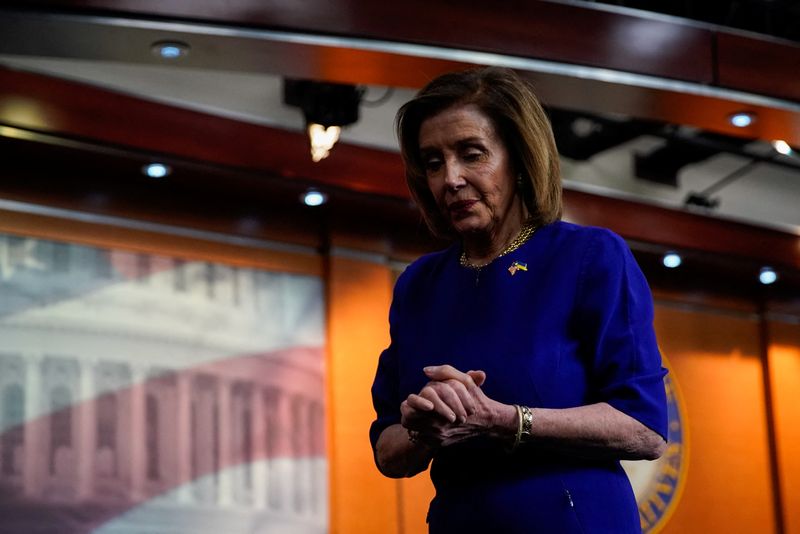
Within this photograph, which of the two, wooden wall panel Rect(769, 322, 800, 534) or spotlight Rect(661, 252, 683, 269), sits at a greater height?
spotlight Rect(661, 252, 683, 269)

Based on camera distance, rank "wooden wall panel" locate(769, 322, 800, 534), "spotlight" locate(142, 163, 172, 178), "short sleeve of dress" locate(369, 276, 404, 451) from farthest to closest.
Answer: "wooden wall panel" locate(769, 322, 800, 534), "spotlight" locate(142, 163, 172, 178), "short sleeve of dress" locate(369, 276, 404, 451)

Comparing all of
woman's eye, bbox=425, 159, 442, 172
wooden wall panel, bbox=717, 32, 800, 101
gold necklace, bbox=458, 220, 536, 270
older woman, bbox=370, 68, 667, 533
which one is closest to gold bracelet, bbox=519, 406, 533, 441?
older woman, bbox=370, 68, 667, 533

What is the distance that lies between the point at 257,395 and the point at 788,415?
11.6 feet

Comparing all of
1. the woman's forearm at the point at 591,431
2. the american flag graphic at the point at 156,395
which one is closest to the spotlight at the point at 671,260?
the american flag graphic at the point at 156,395

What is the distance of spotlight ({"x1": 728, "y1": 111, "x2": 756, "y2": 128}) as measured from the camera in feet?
16.1

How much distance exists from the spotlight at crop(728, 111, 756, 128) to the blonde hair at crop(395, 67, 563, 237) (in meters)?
3.22

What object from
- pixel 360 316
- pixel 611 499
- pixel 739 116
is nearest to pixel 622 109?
pixel 739 116

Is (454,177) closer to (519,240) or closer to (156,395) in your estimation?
(519,240)

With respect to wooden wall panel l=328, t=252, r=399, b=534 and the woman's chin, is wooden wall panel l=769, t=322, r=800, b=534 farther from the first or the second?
the woman's chin

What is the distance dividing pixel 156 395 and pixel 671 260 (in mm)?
3005

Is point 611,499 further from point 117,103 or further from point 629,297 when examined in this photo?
point 117,103

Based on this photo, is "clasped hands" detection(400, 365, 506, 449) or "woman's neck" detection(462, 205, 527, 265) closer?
"clasped hands" detection(400, 365, 506, 449)

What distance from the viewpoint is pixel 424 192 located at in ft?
6.48

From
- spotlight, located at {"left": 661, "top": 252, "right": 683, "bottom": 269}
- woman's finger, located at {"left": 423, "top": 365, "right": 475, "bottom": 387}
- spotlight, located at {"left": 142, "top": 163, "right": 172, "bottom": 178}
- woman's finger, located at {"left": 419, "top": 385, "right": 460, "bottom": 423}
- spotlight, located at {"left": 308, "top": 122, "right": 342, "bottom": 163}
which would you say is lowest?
woman's finger, located at {"left": 419, "top": 385, "right": 460, "bottom": 423}
